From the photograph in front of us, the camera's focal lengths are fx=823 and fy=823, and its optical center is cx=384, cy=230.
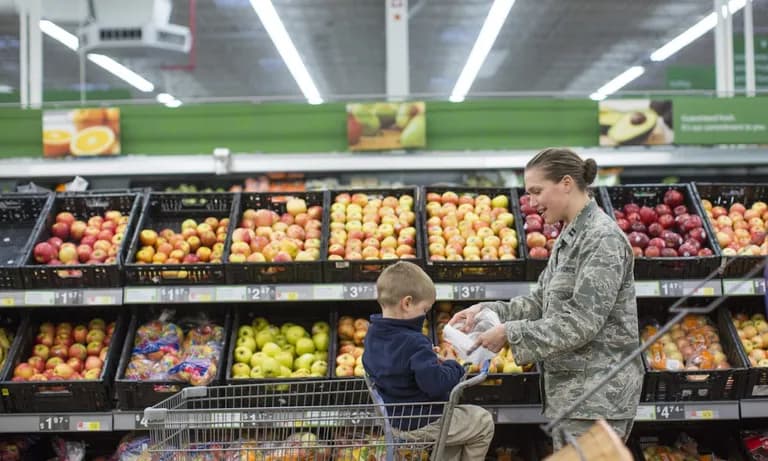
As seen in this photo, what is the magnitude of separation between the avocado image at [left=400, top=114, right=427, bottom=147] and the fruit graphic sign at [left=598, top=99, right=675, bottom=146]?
1.20 meters

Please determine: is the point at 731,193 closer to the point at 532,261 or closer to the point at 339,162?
the point at 532,261

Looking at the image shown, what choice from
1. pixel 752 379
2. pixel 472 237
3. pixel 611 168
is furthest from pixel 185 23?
pixel 752 379

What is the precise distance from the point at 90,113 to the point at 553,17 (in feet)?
26.5

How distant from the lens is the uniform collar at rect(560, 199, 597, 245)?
255cm

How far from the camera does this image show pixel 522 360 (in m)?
2.45

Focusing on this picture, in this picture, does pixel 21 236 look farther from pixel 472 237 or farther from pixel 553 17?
pixel 553 17

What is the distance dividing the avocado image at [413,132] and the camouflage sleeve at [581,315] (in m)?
3.23

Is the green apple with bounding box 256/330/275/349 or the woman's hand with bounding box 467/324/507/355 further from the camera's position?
the green apple with bounding box 256/330/275/349

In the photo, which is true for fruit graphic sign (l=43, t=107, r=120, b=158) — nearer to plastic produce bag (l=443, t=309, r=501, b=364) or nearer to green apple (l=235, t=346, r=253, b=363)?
green apple (l=235, t=346, r=253, b=363)

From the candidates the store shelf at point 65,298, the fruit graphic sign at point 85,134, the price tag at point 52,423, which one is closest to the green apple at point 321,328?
the store shelf at point 65,298

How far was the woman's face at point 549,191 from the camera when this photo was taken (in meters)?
2.54

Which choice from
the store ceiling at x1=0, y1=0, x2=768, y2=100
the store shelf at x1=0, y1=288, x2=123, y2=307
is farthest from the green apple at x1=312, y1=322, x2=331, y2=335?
the store ceiling at x1=0, y1=0, x2=768, y2=100

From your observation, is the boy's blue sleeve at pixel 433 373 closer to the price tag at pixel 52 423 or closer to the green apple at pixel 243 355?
the green apple at pixel 243 355

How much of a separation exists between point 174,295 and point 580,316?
2076mm
